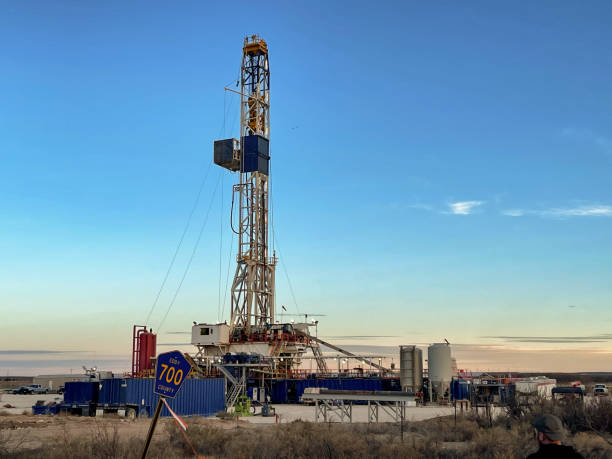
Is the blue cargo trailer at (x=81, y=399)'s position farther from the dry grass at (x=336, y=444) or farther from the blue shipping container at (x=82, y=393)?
the dry grass at (x=336, y=444)

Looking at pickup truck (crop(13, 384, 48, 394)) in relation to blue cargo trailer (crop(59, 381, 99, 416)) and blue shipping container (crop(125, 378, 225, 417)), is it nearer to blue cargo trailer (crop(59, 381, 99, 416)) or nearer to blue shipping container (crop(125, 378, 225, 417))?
blue cargo trailer (crop(59, 381, 99, 416))

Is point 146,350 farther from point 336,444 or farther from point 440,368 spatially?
point 336,444

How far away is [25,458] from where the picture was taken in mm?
14500

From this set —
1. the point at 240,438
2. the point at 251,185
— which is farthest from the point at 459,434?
the point at 251,185

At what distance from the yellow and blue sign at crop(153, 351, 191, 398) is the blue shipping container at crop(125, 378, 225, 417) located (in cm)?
2330

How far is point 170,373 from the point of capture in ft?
31.9

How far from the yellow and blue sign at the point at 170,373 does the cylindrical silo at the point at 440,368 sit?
3529cm

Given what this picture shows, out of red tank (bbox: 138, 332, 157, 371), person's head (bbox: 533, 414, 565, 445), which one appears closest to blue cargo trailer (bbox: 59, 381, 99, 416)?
red tank (bbox: 138, 332, 157, 371)

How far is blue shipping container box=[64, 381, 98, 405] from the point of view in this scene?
34.3 meters

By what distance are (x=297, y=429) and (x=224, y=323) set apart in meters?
31.7

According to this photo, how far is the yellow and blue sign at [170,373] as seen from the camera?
969 centimetres

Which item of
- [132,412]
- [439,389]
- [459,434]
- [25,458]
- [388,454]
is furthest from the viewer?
[439,389]

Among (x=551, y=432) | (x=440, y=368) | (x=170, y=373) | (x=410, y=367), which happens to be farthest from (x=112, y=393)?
(x=551, y=432)

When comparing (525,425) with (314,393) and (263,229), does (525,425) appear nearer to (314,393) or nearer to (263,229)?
(314,393)
